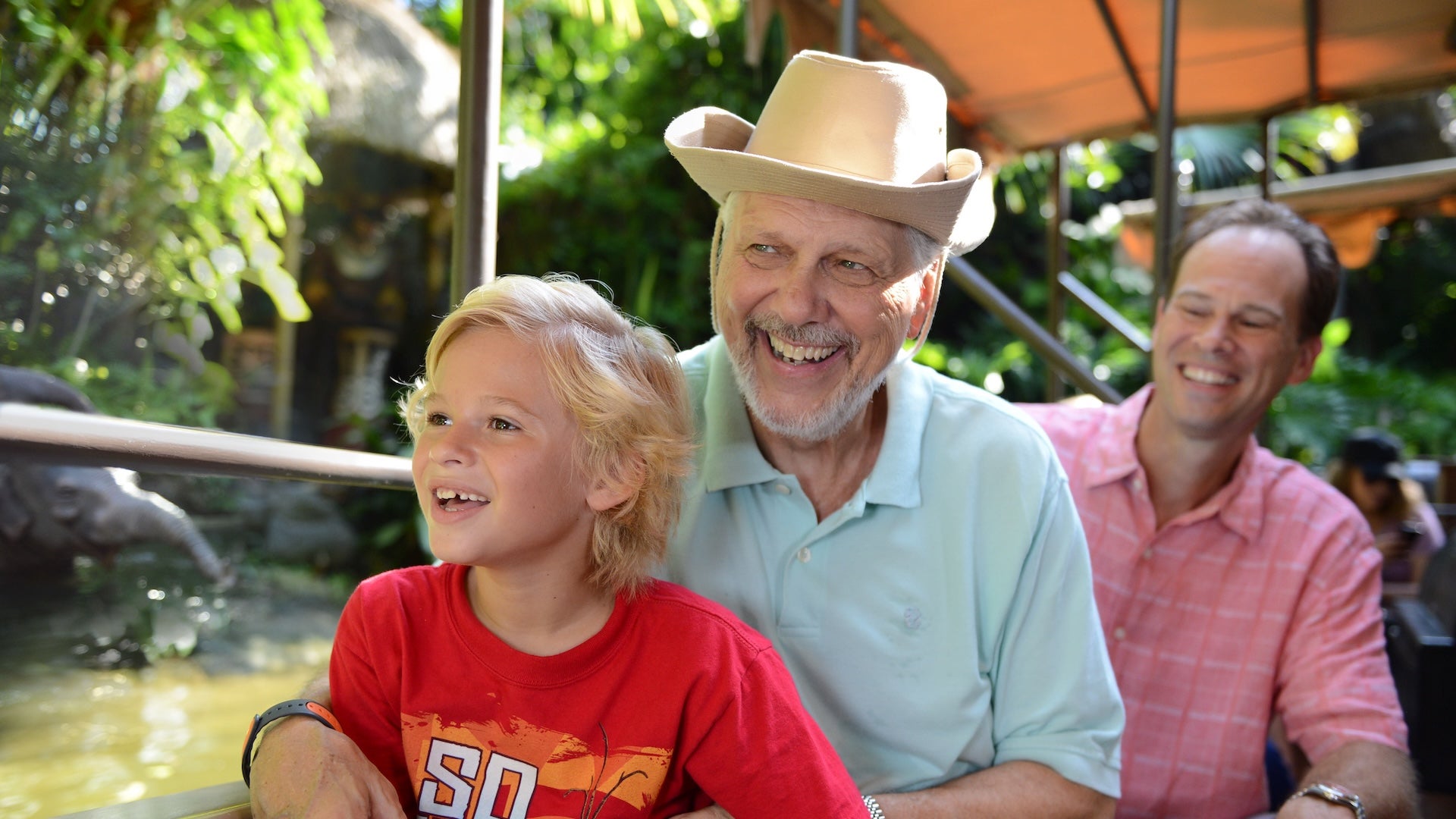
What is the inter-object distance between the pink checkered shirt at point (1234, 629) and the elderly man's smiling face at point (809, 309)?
34.9 inches

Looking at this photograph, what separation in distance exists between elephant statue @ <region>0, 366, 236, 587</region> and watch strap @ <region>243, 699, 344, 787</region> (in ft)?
6.06

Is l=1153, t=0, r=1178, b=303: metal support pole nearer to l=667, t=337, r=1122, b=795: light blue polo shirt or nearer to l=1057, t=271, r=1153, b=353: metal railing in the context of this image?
l=1057, t=271, r=1153, b=353: metal railing

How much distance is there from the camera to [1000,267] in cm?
899

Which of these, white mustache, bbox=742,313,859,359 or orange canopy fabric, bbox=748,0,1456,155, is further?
orange canopy fabric, bbox=748,0,1456,155

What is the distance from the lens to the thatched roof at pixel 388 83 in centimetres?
628

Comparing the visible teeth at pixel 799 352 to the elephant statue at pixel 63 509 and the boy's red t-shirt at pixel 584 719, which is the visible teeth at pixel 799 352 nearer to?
the boy's red t-shirt at pixel 584 719

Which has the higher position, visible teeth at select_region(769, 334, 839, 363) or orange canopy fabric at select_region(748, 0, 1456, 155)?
orange canopy fabric at select_region(748, 0, 1456, 155)

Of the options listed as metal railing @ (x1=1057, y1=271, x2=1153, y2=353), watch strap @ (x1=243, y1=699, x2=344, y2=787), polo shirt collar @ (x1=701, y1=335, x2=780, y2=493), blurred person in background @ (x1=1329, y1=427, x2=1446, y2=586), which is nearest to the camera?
watch strap @ (x1=243, y1=699, x2=344, y2=787)

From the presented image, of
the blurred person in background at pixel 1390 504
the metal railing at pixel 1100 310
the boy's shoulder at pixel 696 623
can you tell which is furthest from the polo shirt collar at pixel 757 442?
the blurred person in background at pixel 1390 504

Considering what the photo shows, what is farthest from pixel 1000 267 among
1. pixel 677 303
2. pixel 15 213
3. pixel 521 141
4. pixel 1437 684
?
pixel 15 213

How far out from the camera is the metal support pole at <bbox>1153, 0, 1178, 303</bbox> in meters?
2.73

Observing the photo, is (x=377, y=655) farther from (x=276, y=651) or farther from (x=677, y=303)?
(x=677, y=303)

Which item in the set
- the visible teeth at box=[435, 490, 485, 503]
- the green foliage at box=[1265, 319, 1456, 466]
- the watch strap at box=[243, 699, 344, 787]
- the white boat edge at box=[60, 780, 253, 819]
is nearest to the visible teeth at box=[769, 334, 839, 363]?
the visible teeth at box=[435, 490, 485, 503]

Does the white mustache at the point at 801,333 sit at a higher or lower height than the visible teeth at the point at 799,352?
higher
